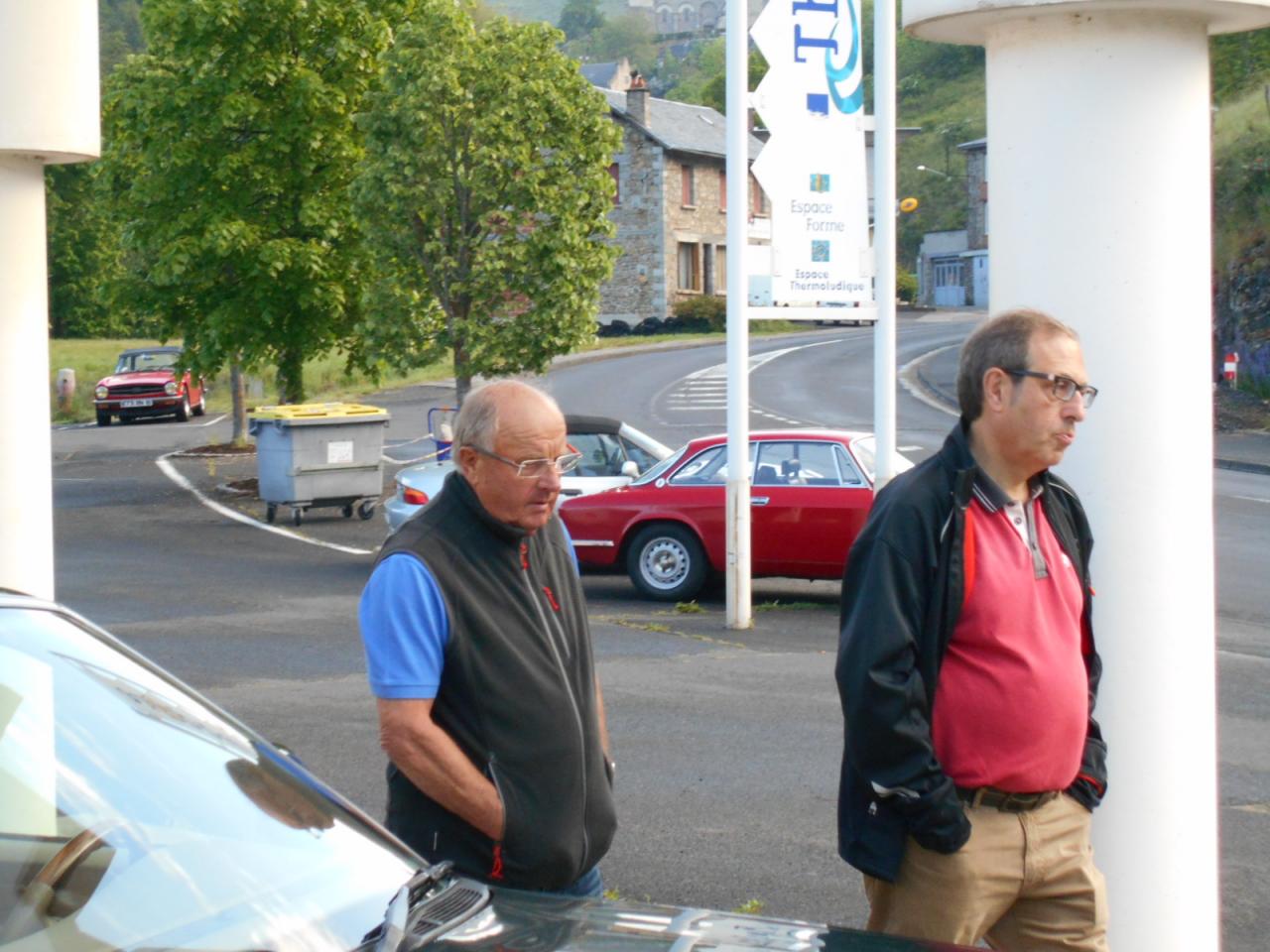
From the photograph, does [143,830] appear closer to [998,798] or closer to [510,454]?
[510,454]

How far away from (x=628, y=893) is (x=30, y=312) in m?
2.98

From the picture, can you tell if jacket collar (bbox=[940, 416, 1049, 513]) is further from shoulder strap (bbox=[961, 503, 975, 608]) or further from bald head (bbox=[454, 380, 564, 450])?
bald head (bbox=[454, 380, 564, 450])

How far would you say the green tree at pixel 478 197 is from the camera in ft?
67.6

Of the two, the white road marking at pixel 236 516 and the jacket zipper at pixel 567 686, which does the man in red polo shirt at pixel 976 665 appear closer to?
the jacket zipper at pixel 567 686

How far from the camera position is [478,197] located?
67.6ft

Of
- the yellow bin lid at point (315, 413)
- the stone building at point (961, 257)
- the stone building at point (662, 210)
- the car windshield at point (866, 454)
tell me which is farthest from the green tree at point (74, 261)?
the car windshield at point (866, 454)

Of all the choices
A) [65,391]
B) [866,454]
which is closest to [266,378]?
[65,391]

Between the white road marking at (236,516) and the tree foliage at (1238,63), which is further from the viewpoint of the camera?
the tree foliage at (1238,63)

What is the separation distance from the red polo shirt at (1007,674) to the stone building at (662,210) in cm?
6701

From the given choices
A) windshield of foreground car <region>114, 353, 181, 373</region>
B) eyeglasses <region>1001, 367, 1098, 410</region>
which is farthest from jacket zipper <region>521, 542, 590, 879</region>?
windshield of foreground car <region>114, 353, 181, 373</region>

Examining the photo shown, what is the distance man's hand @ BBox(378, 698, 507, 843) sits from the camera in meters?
3.40

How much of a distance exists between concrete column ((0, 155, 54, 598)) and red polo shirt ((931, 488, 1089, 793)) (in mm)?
3020

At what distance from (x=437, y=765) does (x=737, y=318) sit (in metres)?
9.52

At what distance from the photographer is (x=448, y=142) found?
2083 cm
